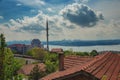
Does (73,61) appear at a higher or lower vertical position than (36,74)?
higher

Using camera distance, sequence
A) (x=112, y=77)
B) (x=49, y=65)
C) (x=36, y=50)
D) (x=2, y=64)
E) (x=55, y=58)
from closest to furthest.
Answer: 1. (x=112, y=77)
2. (x=2, y=64)
3. (x=49, y=65)
4. (x=55, y=58)
5. (x=36, y=50)

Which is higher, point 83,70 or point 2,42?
point 2,42

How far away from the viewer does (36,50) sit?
292ft

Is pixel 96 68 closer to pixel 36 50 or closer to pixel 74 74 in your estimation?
pixel 74 74

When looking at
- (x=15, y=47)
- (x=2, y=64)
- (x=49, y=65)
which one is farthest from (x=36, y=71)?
(x=15, y=47)

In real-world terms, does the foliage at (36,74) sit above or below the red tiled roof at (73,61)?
below

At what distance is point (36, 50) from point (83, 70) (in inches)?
2950

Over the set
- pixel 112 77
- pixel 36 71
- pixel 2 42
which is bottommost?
pixel 36 71

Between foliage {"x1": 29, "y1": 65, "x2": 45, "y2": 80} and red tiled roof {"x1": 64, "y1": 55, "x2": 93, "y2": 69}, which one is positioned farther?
foliage {"x1": 29, "y1": 65, "x2": 45, "y2": 80}

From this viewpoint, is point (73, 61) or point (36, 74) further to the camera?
point (36, 74)

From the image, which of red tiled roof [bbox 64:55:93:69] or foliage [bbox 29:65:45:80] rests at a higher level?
red tiled roof [bbox 64:55:93:69]

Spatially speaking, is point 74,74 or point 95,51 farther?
point 95,51

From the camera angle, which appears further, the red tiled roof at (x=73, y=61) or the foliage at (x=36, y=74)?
the foliage at (x=36, y=74)

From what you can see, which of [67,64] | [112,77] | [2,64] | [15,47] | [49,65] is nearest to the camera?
[112,77]
